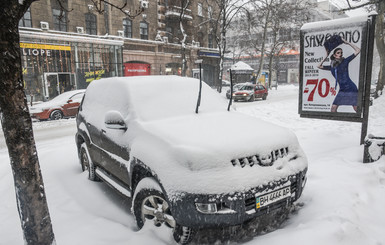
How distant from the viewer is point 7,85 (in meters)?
2.05

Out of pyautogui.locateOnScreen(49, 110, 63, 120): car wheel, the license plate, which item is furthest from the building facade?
the license plate

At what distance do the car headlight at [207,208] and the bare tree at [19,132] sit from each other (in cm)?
141

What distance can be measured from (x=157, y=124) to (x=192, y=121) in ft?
1.47

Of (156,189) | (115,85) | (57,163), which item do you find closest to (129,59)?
(57,163)

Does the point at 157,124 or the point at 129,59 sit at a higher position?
the point at 129,59

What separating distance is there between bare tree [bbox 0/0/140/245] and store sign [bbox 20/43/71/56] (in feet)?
65.6

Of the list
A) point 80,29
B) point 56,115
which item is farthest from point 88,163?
point 80,29

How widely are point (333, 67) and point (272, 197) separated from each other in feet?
14.8

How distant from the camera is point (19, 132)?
7.04ft

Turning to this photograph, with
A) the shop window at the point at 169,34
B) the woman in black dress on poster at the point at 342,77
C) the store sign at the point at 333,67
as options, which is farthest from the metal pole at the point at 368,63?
the shop window at the point at 169,34

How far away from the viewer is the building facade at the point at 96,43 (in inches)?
768

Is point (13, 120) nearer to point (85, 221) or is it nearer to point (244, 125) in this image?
point (85, 221)

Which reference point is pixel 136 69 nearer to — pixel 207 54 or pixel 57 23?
pixel 57 23

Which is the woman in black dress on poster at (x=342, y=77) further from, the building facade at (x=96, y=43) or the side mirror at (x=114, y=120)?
the building facade at (x=96, y=43)
